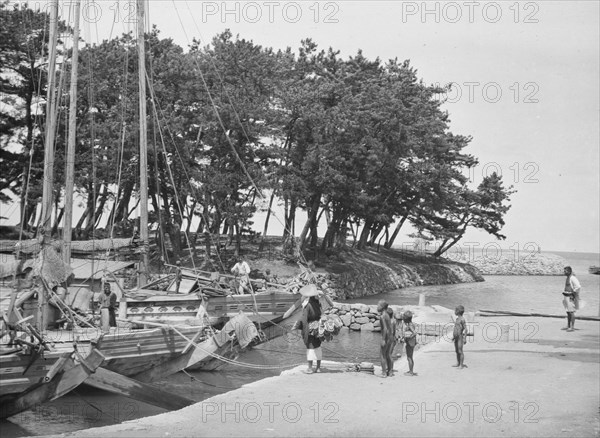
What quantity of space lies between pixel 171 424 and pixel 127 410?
273 inches

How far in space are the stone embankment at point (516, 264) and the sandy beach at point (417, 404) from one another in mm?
90533

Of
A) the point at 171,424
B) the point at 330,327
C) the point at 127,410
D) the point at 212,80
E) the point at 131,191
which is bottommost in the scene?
the point at 127,410

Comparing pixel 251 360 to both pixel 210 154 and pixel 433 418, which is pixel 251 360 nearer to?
pixel 433 418

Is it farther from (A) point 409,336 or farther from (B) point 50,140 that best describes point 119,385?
(B) point 50,140

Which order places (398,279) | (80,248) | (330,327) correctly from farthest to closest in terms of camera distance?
Answer: (398,279) → (80,248) → (330,327)

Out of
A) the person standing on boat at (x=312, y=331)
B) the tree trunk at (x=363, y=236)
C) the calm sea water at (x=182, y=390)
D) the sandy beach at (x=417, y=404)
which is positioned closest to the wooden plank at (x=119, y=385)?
the calm sea water at (x=182, y=390)

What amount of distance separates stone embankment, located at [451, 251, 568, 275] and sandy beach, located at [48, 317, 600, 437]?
3564 inches

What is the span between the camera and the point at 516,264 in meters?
113

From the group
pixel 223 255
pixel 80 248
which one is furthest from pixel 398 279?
pixel 80 248

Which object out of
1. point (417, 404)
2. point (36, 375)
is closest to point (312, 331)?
point (417, 404)

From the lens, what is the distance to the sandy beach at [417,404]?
12.6m

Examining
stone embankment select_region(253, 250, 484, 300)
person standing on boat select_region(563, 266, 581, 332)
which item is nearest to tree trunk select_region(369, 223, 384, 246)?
stone embankment select_region(253, 250, 484, 300)

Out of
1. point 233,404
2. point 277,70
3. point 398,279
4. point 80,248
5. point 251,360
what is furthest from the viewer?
point 398,279

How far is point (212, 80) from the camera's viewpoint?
48906 millimetres
